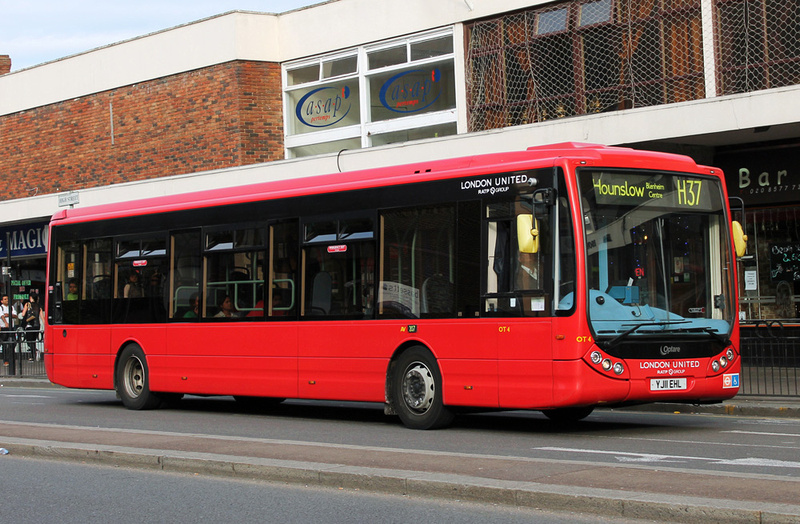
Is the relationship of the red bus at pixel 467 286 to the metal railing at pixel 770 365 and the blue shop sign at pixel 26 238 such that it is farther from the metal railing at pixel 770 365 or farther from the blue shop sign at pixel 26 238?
the blue shop sign at pixel 26 238

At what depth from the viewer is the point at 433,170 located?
12734mm

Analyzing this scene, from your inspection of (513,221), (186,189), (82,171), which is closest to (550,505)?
(513,221)

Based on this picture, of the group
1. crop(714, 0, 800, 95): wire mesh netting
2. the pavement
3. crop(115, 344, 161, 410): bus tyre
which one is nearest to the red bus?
crop(115, 344, 161, 410): bus tyre

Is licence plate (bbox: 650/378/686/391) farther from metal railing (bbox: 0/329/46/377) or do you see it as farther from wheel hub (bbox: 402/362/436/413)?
metal railing (bbox: 0/329/46/377)

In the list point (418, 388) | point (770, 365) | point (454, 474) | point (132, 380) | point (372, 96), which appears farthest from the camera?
point (372, 96)

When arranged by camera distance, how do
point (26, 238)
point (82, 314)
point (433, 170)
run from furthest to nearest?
point (26, 238), point (82, 314), point (433, 170)

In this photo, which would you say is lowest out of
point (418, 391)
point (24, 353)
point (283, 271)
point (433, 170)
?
point (418, 391)

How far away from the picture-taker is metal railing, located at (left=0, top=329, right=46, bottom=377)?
85.3ft

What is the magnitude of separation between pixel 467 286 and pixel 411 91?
13.3 metres

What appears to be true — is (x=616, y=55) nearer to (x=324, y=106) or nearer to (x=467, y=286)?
(x=324, y=106)

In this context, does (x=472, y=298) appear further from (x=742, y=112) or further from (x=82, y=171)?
(x=82, y=171)

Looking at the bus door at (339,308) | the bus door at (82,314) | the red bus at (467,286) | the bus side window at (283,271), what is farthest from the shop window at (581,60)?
the bus door at (82,314)

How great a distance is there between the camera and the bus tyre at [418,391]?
1238 centimetres

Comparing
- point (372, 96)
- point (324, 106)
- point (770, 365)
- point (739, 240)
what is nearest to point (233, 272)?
point (739, 240)
